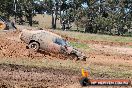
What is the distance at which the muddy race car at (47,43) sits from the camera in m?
24.2

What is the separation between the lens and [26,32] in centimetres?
2456

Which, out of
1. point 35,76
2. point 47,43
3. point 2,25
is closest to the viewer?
point 35,76

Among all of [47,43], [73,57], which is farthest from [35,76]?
[73,57]

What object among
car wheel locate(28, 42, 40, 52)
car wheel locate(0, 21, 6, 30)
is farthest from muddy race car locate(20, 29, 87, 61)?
car wheel locate(0, 21, 6, 30)

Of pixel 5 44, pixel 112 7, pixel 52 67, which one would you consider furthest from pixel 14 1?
pixel 52 67

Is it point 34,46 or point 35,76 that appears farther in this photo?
point 34,46

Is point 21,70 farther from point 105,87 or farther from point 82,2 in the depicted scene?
point 82,2

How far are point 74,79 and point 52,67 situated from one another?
Result: 3.25 meters

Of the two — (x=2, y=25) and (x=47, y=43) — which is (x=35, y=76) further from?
(x=2, y=25)

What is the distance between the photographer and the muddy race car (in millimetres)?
24250

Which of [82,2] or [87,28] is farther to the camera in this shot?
[82,2]

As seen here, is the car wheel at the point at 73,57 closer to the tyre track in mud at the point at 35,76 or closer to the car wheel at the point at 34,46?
the car wheel at the point at 34,46

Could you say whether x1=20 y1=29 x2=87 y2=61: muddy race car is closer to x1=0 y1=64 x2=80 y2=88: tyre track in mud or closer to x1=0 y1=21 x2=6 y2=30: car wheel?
x1=0 y1=64 x2=80 y2=88: tyre track in mud

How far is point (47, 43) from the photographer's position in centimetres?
2431
